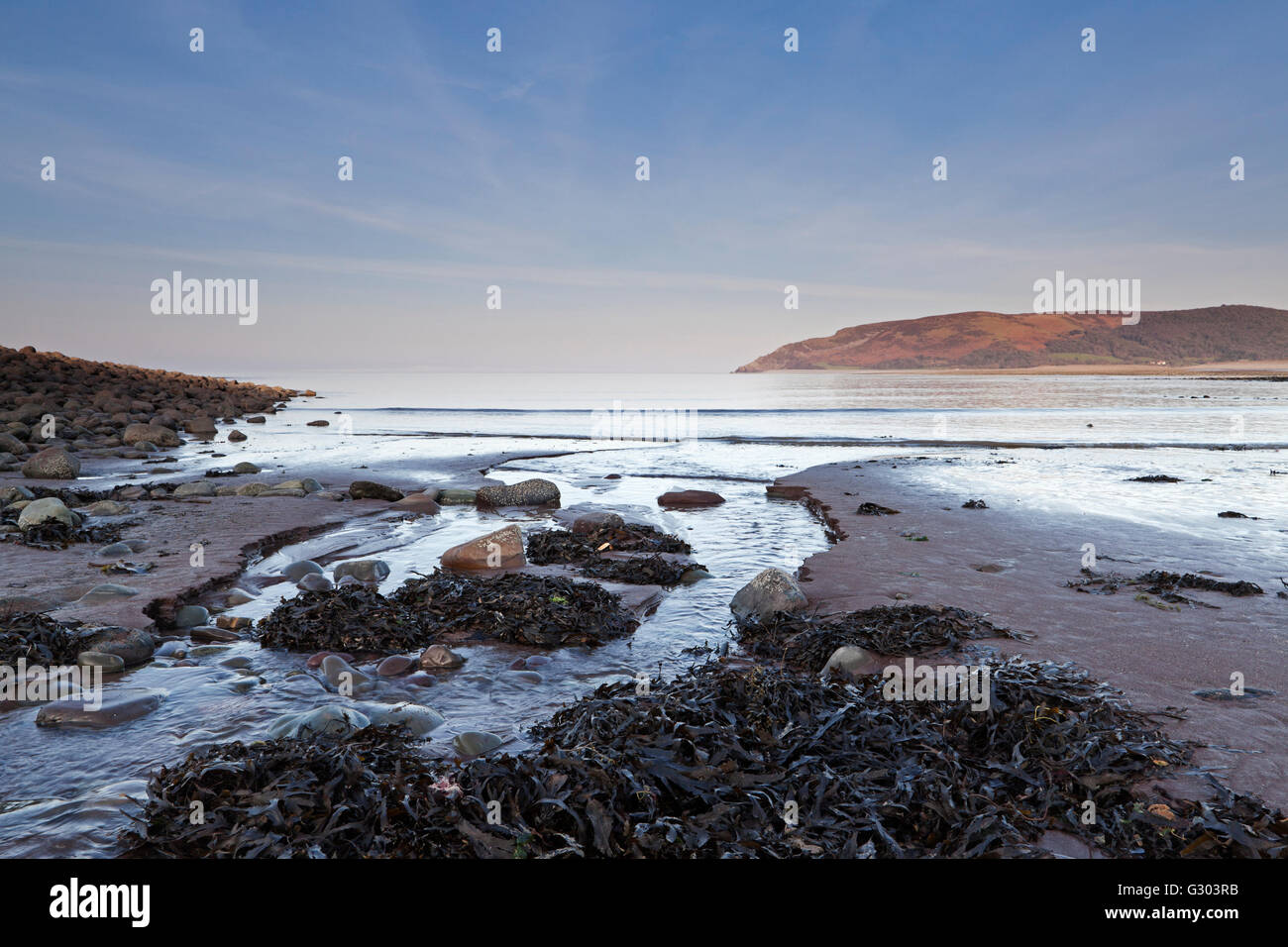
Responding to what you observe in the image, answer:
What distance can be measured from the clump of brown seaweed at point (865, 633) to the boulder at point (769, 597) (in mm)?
136

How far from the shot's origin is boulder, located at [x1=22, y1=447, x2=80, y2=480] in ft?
45.5

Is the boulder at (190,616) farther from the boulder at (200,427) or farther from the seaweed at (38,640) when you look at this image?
the boulder at (200,427)

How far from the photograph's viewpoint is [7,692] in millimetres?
4422

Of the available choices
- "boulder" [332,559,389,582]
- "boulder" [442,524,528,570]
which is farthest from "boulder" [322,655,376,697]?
"boulder" [442,524,528,570]

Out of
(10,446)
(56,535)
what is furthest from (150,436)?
(56,535)

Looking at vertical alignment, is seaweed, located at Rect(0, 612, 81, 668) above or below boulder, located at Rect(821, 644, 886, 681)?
above

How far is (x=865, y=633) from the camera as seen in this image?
5.34 m

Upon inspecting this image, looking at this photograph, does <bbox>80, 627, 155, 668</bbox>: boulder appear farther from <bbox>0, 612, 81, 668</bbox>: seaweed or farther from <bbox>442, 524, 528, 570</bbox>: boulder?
<bbox>442, 524, 528, 570</bbox>: boulder

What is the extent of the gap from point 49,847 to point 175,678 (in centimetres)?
198

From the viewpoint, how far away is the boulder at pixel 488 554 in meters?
7.97

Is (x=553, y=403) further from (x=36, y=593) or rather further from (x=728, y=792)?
(x=728, y=792)

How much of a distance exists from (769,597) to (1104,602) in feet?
9.37

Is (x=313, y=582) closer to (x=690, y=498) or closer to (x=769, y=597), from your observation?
(x=769, y=597)

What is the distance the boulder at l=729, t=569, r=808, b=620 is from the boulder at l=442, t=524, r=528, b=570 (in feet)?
9.28
